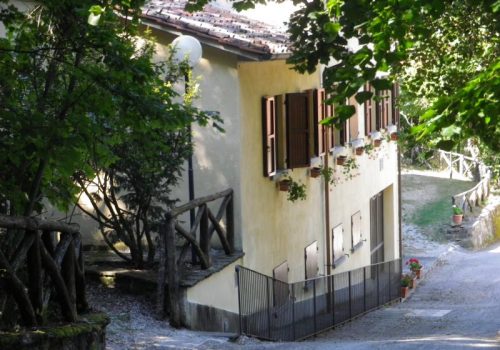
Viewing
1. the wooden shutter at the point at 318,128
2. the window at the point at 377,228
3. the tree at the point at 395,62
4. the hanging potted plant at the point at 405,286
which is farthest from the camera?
the window at the point at 377,228

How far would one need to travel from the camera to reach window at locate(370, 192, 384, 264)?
24438 mm

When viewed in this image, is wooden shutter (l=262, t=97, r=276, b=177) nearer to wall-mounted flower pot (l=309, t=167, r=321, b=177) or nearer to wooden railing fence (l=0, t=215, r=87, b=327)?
wall-mounted flower pot (l=309, t=167, r=321, b=177)

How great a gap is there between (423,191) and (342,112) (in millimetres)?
29367

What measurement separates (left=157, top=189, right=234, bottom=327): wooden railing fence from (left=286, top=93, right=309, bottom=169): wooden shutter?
Answer: 2.56 m

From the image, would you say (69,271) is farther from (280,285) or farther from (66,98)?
(280,285)

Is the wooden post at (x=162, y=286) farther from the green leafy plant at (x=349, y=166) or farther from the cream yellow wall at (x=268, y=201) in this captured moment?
the green leafy plant at (x=349, y=166)

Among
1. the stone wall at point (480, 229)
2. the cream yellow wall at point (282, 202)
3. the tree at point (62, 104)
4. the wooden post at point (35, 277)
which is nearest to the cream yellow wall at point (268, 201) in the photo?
the cream yellow wall at point (282, 202)

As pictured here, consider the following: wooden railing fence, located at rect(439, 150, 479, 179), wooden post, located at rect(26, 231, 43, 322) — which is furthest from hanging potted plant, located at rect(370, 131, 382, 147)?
wooden railing fence, located at rect(439, 150, 479, 179)

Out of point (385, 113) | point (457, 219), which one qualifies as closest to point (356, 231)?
point (385, 113)

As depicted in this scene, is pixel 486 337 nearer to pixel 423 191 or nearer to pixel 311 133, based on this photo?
pixel 311 133

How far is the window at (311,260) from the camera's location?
1777cm

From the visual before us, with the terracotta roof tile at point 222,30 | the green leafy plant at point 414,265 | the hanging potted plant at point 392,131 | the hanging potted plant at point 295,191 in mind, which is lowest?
the green leafy plant at point 414,265

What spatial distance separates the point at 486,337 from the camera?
44.0 feet

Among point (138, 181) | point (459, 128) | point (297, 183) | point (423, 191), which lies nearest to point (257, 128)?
point (297, 183)
